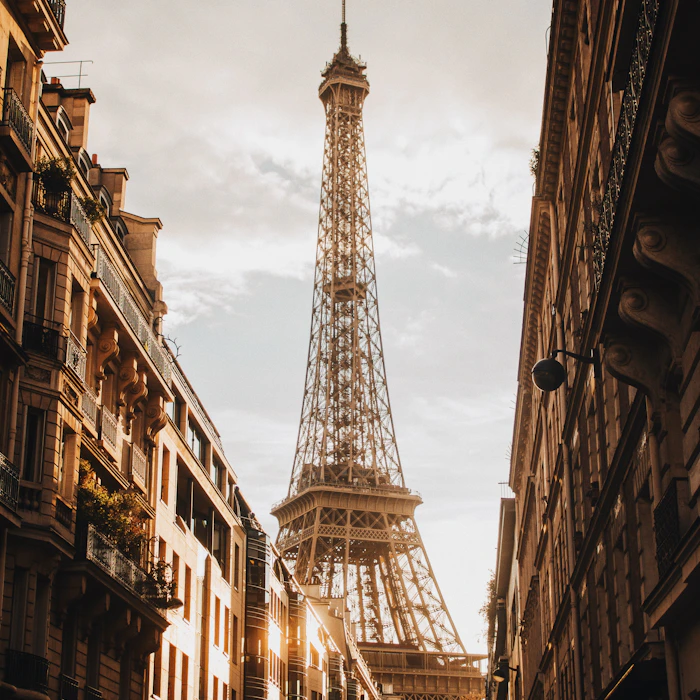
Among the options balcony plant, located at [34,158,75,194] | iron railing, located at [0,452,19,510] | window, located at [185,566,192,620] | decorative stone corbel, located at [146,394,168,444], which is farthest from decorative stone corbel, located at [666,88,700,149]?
window, located at [185,566,192,620]

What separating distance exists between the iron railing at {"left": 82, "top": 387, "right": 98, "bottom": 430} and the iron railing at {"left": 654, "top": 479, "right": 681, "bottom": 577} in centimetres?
1906

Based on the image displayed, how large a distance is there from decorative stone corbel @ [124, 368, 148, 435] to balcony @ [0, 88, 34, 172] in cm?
1128

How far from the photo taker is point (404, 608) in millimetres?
136375

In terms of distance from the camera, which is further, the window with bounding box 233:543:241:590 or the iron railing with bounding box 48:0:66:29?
the window with bounding box 233:543:241:590

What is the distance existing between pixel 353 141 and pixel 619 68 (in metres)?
148

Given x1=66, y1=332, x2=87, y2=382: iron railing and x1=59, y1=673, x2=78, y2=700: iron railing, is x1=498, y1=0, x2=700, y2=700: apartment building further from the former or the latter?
x1=59, y1=673, x2=78, y2=700: iron railing

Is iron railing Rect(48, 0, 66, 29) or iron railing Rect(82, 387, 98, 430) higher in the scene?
iron railing Rect(48, 0, 66, 29)

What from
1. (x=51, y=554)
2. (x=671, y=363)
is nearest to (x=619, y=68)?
(x=671, y=363)

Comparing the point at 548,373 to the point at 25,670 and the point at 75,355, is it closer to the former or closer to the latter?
the point at 25,670

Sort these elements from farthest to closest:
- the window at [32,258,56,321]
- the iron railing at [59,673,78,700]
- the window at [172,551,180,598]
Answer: the window at [172,551,180,598], the iron railing at [59,673,78,700], the window at [32,258,56,321]

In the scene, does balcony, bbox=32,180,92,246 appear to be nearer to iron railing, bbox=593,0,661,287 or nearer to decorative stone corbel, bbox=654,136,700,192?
iron railing, bbox=593,0,661,287

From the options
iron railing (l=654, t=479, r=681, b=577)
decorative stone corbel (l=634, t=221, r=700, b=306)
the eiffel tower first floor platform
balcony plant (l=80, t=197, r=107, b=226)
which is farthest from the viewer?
the eiffel tower first floor platform

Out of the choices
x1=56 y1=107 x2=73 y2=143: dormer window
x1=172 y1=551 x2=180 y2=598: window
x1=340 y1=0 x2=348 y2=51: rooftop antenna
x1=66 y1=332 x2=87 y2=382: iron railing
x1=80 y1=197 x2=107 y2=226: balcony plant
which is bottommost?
x1=172 y1=551 x2=180 y2=598: window

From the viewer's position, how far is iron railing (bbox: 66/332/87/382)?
99.1 feet
